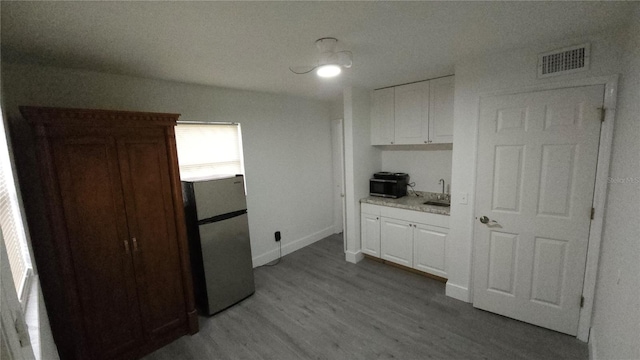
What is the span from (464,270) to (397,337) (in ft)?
3.36

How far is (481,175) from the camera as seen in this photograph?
2455 mm

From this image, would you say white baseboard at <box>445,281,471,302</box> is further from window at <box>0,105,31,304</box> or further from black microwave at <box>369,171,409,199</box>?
window at <box>0,105,31,304</box>

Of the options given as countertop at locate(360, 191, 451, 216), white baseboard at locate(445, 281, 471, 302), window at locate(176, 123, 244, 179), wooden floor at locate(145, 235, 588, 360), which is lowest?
wooden floor at locate(145, 235, 588, 360)

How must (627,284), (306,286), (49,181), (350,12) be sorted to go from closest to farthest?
1. (627,284)
2. (350,12)
3. (49,181)
4. (306,286)

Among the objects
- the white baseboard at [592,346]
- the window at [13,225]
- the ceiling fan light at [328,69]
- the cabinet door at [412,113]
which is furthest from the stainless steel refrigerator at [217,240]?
the white baseboard at [592,346]

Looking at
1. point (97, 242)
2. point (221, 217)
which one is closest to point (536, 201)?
point (221, 217)

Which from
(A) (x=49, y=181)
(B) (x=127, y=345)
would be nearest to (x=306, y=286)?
(B) (x=127, y=345)

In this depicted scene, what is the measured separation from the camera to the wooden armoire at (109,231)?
174 centimetres

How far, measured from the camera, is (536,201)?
221 cm

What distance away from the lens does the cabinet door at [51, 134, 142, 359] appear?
177 cm

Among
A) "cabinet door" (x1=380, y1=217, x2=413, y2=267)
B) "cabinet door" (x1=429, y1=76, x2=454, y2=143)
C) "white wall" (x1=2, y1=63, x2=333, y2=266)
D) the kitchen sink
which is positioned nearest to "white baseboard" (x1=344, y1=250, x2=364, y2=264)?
"cabinet door" (x1=380, y1=217, x2=413, y2=267)

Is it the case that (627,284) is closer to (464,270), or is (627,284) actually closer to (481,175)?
(481,175)

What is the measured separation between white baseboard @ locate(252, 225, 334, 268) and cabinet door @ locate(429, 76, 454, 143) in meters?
2.40

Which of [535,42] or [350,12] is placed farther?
[535,42]
